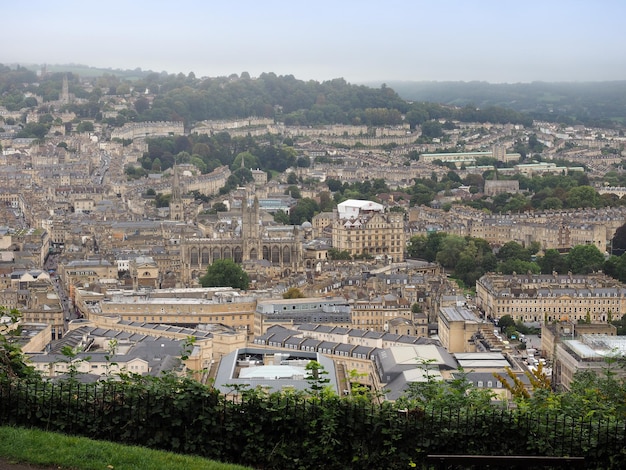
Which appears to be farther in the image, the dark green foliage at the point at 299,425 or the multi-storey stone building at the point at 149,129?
the multi-storey stone building at the point at 149,129

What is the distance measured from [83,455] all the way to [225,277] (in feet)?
98.5

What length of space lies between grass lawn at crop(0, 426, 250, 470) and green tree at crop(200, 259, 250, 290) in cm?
2918

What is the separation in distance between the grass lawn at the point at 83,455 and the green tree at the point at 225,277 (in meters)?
29.2

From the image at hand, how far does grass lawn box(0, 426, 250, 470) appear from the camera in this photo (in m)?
8.81

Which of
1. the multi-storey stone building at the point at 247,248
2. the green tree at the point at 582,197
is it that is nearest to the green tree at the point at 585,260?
the multi-storey stone building at the point at 247,248

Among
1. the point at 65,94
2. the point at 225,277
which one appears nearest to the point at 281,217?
the point at 225,277

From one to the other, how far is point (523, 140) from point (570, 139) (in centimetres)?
648

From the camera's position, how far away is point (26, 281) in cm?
3969

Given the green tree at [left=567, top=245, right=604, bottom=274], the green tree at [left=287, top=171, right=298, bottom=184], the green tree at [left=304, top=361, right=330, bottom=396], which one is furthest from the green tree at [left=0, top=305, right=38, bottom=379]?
the green tree at [left=287, top=171, right=298, bottom=184]

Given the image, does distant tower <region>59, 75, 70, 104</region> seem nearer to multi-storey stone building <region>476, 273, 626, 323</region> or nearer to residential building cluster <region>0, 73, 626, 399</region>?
residential building cluster <region>0, 73, 626, 399</region>

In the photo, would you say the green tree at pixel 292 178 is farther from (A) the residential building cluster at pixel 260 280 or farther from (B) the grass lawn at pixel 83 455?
(B) the grass lawn at pixel 83 455

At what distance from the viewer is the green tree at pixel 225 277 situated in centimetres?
3869

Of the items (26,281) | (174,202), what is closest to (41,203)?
(174,202)

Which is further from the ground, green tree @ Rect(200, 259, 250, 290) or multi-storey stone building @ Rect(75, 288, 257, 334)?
multi-storey stone building @ Rect(75, 288, 257, 334)
